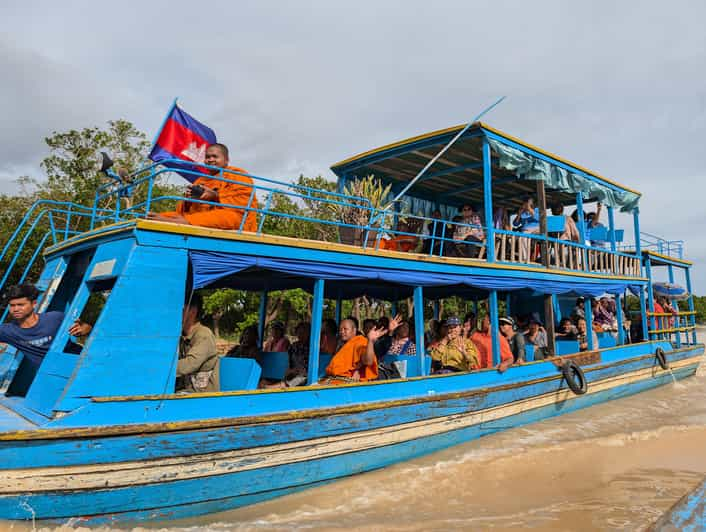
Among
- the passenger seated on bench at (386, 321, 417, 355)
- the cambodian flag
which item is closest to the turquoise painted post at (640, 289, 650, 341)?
the passenger seated on bench at (386, 321, 417, 355)

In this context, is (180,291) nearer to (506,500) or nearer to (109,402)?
(109,402)

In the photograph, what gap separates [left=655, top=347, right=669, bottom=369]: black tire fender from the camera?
33.8 ft

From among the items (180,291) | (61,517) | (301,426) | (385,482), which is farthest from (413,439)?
(61,517)

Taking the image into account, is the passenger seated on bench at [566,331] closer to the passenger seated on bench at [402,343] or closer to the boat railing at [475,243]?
the boat railing at [475,243]

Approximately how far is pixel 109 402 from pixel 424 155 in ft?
20.6


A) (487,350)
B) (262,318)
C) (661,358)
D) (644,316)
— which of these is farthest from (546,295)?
(262,318)

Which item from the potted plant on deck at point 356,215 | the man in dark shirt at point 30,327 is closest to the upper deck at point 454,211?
the potted plant on deck at point 356,215

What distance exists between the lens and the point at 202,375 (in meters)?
4.52

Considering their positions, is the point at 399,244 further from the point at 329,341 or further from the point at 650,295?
the point at 650,295

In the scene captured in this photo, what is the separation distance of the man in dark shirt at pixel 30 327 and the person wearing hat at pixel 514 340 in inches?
229

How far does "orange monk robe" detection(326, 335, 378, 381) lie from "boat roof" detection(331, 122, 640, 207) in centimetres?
374

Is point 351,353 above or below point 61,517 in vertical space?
above

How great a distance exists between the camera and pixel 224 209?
487cm

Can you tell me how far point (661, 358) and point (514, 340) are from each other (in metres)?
4.96
